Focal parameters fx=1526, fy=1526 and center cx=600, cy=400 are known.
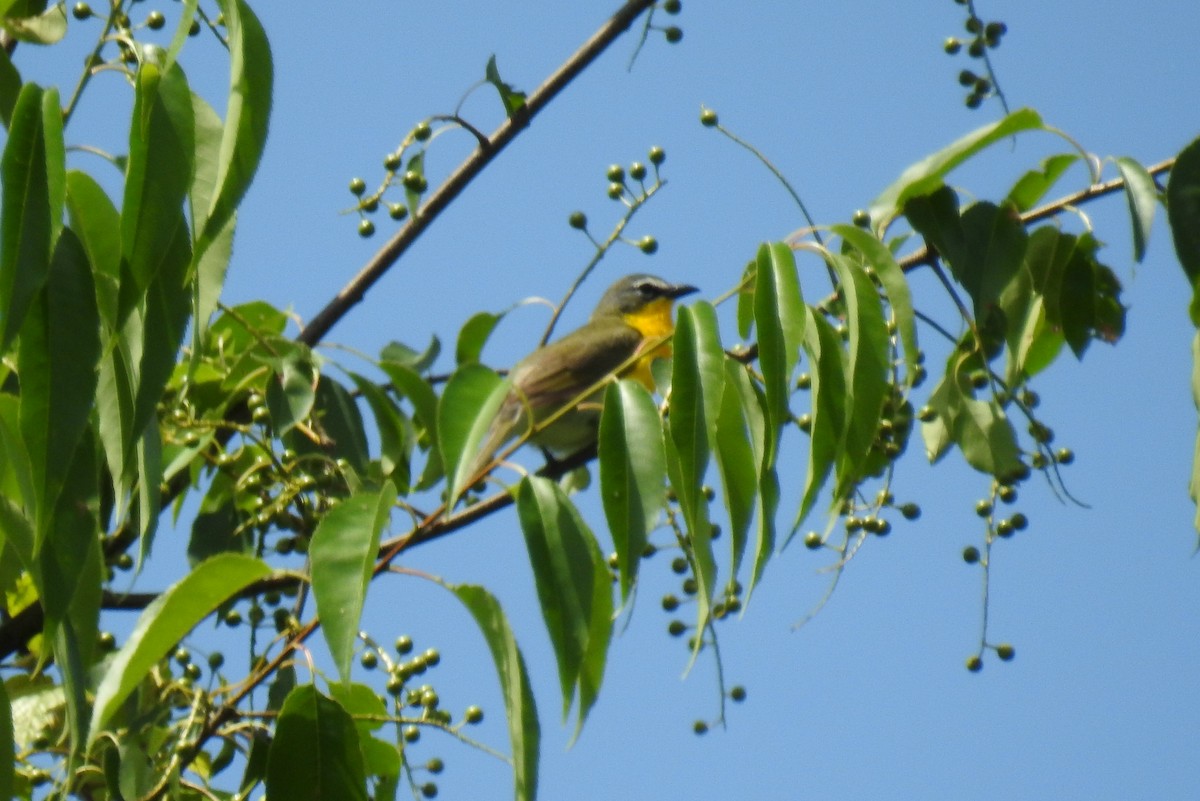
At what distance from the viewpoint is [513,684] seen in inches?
93.3

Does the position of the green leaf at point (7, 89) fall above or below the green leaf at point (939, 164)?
below

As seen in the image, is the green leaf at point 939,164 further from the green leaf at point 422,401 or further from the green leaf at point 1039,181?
the green leaf at point 422,401

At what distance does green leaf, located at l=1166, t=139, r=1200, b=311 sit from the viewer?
8.77ft

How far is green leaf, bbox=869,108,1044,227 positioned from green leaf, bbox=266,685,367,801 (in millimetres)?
1420

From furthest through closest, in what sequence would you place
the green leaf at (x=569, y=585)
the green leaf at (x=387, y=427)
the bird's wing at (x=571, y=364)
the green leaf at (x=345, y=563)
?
the bird's wing at (x=571, y=364) → the green leaf at (x=387, y=427) → the green leaf at (x=569, y=585) → the green leaf at (x=345, y=563)

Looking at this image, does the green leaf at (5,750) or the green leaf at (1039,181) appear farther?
the green leaf at (1039,181)

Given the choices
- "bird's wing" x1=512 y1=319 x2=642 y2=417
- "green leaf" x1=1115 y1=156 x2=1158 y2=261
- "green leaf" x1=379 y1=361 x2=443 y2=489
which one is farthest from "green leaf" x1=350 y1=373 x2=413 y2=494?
"bird's wing" x1=512 y1=319 x2=642 y2=417

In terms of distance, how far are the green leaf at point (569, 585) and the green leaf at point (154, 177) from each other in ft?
2.24

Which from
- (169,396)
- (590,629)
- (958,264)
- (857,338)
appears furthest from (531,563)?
(169,396)

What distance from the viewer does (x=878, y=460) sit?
3344 millimetres

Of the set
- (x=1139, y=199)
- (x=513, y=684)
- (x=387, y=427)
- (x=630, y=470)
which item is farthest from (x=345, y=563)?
(x=1139, y=199)

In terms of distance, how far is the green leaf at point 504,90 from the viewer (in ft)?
11.6

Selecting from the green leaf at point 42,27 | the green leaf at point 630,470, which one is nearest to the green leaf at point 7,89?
the green leaf at point 42,27

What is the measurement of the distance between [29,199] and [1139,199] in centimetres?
188
